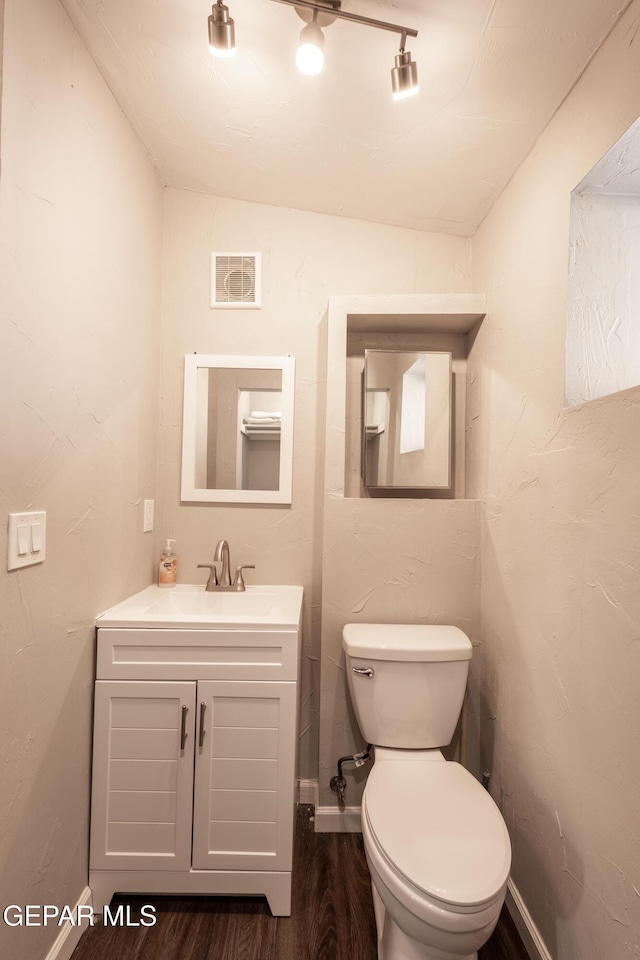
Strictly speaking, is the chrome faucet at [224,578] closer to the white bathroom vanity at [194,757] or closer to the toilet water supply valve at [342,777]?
the white bathroom vanity at [194,757]

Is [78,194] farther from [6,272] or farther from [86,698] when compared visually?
[86,698]

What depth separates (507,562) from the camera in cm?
157

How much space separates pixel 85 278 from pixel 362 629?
4.59 feet

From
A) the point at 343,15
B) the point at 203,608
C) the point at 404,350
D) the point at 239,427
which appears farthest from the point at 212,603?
the point at 343,15

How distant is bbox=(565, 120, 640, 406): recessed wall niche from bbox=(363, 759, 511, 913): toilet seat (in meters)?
1.09

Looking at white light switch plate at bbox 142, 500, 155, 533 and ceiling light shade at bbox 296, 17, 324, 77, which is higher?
ceiling light shade at bbox 296, 17, 324, 77

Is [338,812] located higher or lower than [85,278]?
lower

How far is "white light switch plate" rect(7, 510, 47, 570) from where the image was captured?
3.38 feet

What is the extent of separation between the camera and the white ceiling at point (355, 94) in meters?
1.09

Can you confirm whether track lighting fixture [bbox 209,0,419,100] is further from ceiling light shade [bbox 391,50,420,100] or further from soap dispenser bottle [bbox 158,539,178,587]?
soap dispenser bottle [bbox 158,539,178,587]

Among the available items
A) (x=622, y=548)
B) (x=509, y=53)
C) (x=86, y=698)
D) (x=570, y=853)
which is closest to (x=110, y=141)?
(x=509, y=53)

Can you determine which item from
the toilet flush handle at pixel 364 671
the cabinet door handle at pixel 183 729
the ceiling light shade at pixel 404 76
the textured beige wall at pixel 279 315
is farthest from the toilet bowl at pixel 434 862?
the ceiling light shade at pixel 404 76

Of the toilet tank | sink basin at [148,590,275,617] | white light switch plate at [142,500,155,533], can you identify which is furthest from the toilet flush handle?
white light switch plate at [142,500,155,533]

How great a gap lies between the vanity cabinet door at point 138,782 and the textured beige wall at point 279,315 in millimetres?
618
